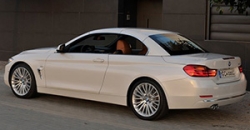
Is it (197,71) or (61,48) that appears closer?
(197,71)

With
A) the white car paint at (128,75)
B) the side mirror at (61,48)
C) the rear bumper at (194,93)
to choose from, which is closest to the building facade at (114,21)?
the white car paint at (128,75)

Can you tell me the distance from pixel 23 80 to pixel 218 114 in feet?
13.4

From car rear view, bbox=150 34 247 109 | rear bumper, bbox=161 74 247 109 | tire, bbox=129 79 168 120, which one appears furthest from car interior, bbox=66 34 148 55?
rear bumper, bbox=161 74 247 109

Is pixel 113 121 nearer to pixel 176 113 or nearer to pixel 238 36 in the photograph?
Answer: pixel 176 113

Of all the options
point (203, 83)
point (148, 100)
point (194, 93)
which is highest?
point (203, 83)

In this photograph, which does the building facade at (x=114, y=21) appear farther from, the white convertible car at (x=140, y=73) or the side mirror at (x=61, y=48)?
the side mirror at (x=61, y=48)

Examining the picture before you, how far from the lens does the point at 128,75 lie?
23.4 ft

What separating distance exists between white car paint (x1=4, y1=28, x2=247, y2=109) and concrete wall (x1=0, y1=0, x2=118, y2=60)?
488 centimetres

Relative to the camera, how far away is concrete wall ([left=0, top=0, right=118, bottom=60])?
13.3 m

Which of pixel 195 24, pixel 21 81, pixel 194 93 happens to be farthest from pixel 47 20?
pixel 194 93

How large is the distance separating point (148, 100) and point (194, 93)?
34.2 inches

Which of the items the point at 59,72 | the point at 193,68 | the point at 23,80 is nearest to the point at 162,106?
the point at 193,68

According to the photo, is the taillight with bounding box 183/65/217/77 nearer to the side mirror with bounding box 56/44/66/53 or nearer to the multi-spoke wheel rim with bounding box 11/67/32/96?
the side mirror with bounding box 56/44/66/53

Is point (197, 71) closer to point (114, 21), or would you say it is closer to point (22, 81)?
point (22, 81)
